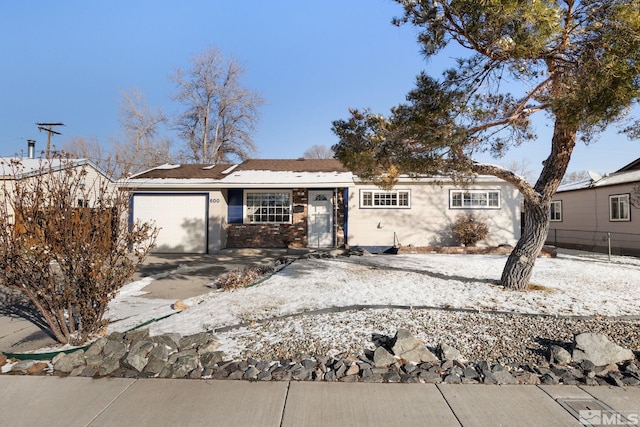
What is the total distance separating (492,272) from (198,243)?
30.3ft

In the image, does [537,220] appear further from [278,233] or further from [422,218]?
[278,233]

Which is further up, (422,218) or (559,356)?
(422,218)

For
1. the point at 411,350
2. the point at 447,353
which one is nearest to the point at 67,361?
the point at 411,350

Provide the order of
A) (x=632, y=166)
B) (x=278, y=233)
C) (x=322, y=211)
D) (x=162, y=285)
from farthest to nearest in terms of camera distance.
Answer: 1. (x=632, y=166)
2. (x=322, y=211)
3. (x=278, y=233)
4. (x=162, y=285)

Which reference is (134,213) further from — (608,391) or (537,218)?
(608,391)

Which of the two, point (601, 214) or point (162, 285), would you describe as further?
point (601, 214)

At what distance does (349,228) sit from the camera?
519 inches

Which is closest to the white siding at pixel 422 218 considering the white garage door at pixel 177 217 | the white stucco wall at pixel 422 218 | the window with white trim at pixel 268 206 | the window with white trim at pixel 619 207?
the white stucco wall at pixel 422 218

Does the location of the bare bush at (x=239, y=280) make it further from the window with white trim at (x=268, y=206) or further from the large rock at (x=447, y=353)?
the window with white trim at (x=268, y=206)

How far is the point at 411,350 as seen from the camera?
11.8ft

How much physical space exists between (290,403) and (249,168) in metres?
12.9

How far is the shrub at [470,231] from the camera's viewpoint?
492 inches

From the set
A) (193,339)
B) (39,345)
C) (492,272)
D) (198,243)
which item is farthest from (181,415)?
(198,243)

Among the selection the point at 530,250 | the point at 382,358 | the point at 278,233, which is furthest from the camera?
the point at 278,233
